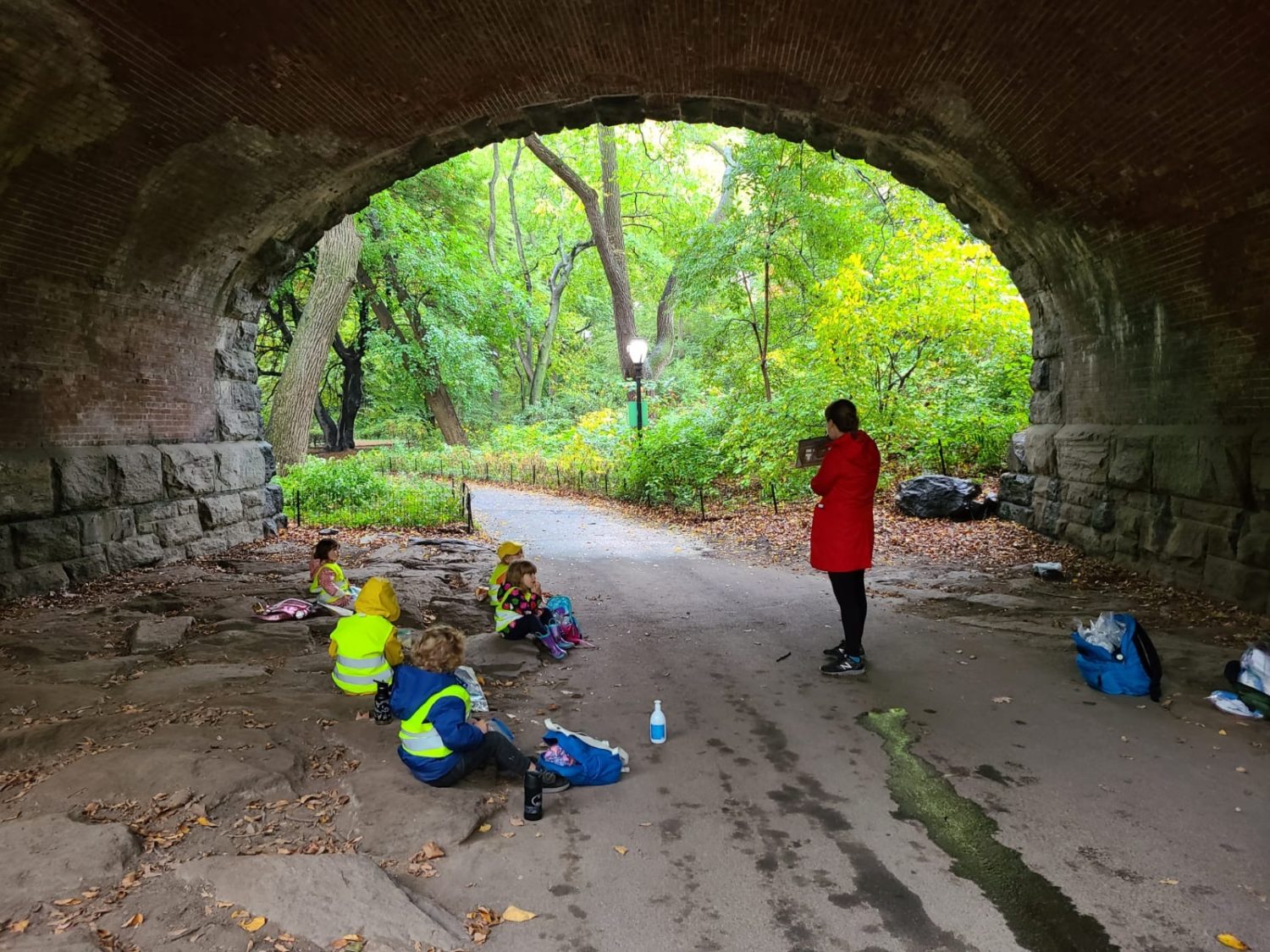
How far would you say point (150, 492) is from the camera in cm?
866

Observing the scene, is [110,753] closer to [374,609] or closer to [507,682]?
[374,609]

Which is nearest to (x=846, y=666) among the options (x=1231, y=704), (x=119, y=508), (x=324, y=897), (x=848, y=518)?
(x=848, y=518)

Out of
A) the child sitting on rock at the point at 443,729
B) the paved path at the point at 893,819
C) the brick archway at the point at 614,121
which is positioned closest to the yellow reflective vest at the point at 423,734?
the child sitting on rock at the point at 443,729

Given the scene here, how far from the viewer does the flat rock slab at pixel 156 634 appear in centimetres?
546

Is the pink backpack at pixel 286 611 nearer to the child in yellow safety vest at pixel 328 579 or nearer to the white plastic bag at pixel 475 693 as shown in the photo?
the child in yellow safety vest at pixel 328 579

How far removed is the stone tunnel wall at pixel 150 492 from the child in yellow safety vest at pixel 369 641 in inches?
187

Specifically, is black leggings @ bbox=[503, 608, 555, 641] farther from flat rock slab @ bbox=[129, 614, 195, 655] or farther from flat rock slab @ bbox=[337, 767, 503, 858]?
flat rock slab @ bbox=[129, 614, 195, 655]

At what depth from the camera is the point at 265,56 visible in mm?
6504

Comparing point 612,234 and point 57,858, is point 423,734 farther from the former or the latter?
point 612,234

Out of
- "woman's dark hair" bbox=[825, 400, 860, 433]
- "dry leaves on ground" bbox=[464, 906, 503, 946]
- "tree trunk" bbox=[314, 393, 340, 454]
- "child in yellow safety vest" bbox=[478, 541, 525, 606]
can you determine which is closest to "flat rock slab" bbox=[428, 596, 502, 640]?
"child in yellow safety vest" bbox=[478, 541, 525, 606]

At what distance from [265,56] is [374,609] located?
513 cm

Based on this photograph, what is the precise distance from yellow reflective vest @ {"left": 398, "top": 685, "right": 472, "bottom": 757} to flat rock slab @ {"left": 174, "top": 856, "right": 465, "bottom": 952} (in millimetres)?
667

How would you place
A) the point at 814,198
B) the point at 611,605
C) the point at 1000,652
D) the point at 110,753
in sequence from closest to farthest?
the point at 110,753
the point at 1000,652
the point at 611,605
the point at 814,198

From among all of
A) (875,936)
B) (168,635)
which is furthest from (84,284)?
(875,936)
